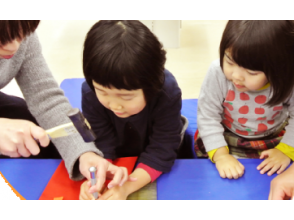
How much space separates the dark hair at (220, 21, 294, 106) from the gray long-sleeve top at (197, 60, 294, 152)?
175mm

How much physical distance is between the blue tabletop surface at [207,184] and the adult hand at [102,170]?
12cm

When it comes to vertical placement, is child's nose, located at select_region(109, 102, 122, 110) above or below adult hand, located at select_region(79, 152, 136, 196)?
above

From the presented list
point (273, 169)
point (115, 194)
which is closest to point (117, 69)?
point (115, 194)

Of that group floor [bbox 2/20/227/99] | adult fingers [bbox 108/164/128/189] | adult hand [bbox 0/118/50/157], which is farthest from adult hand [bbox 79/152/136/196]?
floor [bbox 2/20/227/99]

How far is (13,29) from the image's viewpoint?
1.96 feet

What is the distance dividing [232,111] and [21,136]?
0.70 metres

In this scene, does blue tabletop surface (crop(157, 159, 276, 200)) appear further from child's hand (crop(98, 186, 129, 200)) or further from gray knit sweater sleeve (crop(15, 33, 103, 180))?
gray knit sweater sleeve (crop(15, 33, 103, 180))

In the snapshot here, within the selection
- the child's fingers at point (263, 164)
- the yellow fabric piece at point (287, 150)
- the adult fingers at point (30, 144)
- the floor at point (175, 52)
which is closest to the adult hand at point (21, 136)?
the adult fingers at point (30, 144)

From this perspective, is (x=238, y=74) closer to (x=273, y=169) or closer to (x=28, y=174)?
(x=273, y=169)

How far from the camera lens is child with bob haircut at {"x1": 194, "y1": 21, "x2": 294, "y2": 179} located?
70 centimetres

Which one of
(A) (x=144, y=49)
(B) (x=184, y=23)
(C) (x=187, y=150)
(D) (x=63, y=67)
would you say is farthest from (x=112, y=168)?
(B) (x=184, y=23)

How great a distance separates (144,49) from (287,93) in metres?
0.47

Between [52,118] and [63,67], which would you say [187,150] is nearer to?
Answer: [52,118]

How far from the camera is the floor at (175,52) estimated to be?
1.97 m
